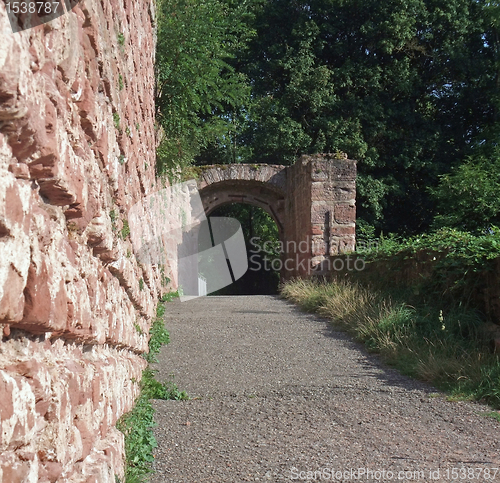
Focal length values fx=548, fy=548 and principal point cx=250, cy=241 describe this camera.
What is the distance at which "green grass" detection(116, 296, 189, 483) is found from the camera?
245cm

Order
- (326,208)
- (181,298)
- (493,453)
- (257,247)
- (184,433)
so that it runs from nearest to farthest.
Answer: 1. (493,453)
2. (184,433)
3. (181,298)
4. (326,208)
5. (257,247)

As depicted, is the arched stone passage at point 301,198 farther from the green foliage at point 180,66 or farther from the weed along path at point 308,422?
the weed along path at point 308,422

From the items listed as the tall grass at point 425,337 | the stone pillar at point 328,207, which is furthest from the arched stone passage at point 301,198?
the tall grass at point 425,337

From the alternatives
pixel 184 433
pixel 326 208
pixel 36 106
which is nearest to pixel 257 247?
pixel 326 208

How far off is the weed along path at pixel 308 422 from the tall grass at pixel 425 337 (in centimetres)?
18

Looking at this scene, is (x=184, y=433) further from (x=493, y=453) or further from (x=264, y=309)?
(x=264, y=309)

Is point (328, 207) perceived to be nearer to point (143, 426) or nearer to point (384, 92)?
point (384, 92)

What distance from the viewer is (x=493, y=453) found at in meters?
2.72

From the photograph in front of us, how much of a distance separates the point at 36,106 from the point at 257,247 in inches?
784

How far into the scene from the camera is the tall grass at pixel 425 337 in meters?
3.84

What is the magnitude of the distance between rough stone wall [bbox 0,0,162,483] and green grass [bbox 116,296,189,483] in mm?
109

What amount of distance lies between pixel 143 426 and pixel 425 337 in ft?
9.69

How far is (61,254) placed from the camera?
167 cm

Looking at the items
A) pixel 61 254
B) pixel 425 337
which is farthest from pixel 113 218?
pixel 425 337
